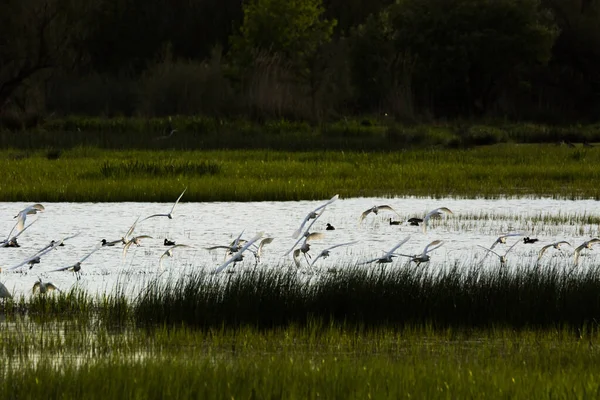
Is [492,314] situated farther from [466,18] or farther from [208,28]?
[208,28]

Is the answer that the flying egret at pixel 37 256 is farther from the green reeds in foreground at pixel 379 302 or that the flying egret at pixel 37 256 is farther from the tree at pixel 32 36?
the tree at pixel 32 36

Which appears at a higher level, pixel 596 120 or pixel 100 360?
pixel 100 360

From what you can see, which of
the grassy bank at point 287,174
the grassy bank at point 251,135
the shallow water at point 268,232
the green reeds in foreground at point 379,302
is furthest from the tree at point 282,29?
the green reeds in foreground at point 379,302

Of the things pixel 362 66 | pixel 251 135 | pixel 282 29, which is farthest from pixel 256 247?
pixel 282 29

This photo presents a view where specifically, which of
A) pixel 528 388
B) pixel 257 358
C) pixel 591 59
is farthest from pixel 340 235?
pixel 591 59

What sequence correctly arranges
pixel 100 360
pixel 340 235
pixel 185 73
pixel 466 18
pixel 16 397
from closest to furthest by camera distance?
pixel 16 397 → pixel 100 360 → pixel 340 235 → pixel 185 73 → pixel 466 18

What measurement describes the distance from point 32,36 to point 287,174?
75.6 feet

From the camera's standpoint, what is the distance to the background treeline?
128ft

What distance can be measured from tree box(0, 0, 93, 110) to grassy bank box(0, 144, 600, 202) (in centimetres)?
1304

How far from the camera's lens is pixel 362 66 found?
4550cm

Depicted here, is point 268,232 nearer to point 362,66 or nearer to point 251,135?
point 251,135

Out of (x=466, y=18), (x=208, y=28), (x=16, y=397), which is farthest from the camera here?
(x=208, y=28)

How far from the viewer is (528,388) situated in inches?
240

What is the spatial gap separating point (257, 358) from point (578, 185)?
15456 millimetres
